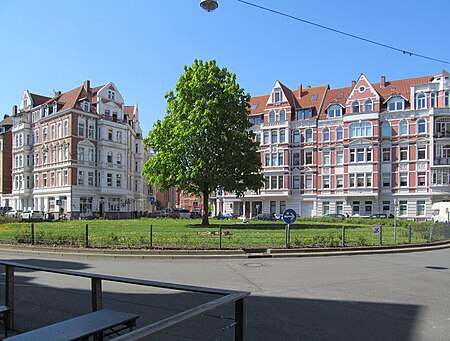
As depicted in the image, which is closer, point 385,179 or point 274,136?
point 385,179

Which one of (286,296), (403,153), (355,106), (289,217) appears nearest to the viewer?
(286,296)

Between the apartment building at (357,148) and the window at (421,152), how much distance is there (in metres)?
0.13

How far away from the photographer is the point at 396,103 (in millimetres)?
59562

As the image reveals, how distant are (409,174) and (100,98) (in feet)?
152

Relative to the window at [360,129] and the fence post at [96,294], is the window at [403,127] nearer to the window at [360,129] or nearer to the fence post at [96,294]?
the window at [360,129]

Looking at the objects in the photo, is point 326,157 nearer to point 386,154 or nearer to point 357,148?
point 357,148

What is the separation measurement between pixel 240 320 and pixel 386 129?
61.4m

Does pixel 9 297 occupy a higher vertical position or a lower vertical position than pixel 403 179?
lower

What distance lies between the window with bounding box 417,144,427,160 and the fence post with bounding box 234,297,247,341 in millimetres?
60313

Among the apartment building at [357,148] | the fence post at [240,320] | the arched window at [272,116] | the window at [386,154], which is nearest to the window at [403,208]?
the apartment building at [357,148]

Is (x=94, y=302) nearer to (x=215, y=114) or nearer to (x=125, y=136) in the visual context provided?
(x=215, y=114)

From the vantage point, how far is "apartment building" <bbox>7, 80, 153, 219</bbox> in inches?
2388

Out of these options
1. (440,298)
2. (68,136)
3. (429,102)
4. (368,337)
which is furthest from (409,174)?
(368,337)

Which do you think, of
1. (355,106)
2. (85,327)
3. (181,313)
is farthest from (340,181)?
(181,313)
